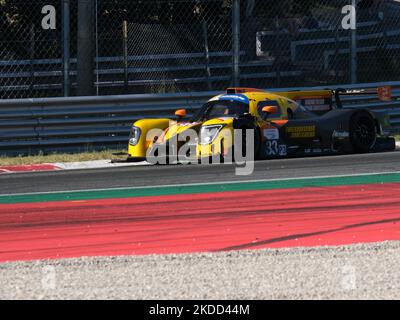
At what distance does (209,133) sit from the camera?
13984mm

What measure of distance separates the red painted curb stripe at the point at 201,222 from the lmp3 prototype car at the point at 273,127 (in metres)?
2.37

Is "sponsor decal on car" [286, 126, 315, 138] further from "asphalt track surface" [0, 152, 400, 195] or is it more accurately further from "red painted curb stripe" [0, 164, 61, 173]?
"red painted curb stripe" [0, 164, 61, 173]

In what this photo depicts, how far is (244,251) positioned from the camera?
814 centimetres

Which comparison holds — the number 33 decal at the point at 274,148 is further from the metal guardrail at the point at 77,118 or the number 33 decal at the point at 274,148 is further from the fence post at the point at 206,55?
the fence post at the point at 206,55

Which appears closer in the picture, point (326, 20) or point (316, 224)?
point (316, 224)

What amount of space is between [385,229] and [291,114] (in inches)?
230

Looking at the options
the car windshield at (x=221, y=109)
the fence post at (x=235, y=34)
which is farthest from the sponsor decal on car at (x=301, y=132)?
the fence post at (x=235, y=34)

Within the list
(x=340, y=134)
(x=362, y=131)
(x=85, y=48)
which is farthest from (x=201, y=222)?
(x=85, y=48)

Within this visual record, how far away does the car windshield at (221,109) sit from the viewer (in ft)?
47.8

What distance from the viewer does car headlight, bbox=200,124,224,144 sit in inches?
549

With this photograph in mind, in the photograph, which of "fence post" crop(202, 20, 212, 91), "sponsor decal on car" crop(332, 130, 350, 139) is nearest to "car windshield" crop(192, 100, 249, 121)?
"sponsor decal on car" crop(332, 130, 350, 139)

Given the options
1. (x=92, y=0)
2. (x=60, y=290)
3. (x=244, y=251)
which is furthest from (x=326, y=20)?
(x=60, y=290)

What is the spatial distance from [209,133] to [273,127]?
110cm
